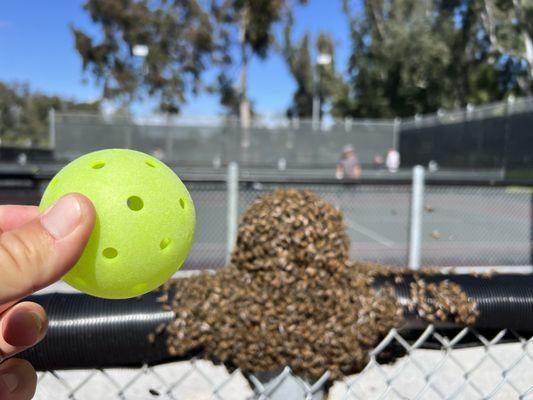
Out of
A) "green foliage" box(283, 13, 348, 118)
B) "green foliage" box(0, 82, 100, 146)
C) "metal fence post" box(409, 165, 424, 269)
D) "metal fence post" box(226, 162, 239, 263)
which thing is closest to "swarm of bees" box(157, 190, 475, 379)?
"metal fence post" box(226, 162, 239, 263)

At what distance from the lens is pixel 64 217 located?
0.94 meters

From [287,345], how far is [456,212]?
6.23 metres

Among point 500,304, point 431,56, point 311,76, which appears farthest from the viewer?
point 311,76

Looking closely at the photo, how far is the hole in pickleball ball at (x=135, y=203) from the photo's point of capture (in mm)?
1012

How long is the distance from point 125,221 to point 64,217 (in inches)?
4.8

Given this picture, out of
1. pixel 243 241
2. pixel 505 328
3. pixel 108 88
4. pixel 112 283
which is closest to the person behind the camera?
pixel 112 283

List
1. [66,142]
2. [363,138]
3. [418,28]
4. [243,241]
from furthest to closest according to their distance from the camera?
1. [418,28]
2. [363,138]
3. [66,142]
4. [243,241]

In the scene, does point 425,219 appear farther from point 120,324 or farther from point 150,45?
point 150,45

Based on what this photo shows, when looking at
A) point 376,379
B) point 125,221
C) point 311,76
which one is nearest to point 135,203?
point 125,221

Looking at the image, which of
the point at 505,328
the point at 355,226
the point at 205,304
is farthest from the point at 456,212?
the point at 205,304

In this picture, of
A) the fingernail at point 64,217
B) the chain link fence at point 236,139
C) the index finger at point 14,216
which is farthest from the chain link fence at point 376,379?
the chain link fence at point 236,139

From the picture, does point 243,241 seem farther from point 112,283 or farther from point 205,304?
point 112,283

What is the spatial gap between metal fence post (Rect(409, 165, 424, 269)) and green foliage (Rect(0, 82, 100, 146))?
227 ft

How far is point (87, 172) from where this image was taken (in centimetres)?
104
